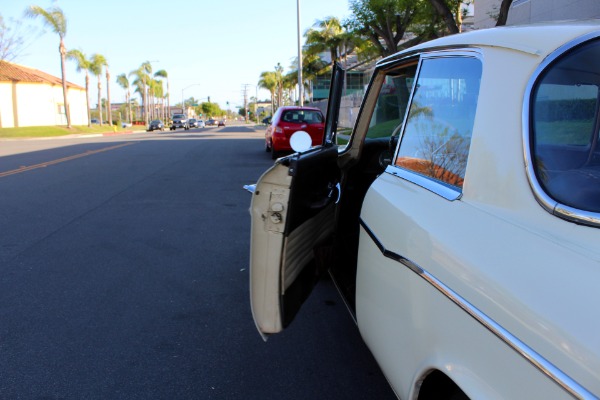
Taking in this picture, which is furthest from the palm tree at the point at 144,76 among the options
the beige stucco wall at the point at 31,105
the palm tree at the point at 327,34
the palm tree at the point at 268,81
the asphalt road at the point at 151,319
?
the asphalt road at the point at 151,319

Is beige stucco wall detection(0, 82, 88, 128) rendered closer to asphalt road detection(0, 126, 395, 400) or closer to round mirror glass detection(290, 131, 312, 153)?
asphalt road detection(0, 126, 395, 400)

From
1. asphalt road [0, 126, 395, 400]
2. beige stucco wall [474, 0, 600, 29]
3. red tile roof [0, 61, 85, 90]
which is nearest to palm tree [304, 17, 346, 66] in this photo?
beige stucco wall [474, 0, 600, 29]

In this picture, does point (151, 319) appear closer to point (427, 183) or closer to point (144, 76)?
point (427, 183)

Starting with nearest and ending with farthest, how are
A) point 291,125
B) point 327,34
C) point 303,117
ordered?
1. point 291,125
2. point 303,117
3. point 327,34

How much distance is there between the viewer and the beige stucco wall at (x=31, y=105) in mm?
44500

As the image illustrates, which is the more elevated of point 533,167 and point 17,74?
point 17,74

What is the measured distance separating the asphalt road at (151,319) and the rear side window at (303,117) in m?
8.28

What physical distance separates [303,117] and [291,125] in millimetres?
640

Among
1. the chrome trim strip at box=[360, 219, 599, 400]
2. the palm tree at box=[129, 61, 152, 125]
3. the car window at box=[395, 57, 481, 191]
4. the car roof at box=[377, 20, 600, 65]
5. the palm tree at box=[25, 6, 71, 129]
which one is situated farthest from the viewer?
the palm tree at box=[129, 61, 152, 125]

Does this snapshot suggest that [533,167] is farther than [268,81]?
No

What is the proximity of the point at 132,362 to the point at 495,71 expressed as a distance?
108 inches

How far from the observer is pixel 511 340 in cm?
132

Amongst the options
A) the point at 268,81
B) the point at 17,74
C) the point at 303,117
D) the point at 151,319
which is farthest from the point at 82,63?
the point at 151,319

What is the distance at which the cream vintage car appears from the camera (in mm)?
1278
